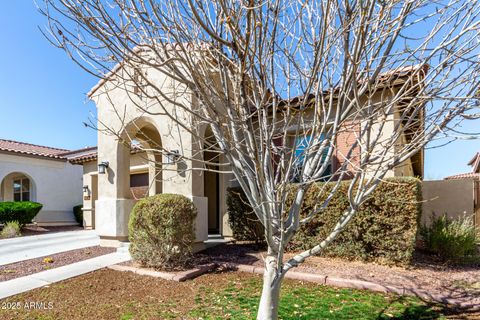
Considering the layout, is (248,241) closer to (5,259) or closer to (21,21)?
(5,259)

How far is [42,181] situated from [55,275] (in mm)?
16616

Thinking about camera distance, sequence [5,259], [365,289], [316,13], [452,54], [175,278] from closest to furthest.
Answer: [452,54], [316,13], [365,289], [175,278], [5,259]

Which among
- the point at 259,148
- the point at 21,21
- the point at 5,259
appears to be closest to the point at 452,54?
the point at 259,148

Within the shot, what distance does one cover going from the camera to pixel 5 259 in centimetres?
929

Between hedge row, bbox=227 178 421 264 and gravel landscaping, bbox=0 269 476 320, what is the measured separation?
1.74 metres

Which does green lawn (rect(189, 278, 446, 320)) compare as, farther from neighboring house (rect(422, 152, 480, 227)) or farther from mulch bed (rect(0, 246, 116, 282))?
neighboring house (rect(422, 152, 480, 227))

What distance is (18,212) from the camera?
1706 centimetres

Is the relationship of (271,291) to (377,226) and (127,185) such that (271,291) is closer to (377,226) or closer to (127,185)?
(377,226)

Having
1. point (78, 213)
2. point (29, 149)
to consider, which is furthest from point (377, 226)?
point (29, 149)

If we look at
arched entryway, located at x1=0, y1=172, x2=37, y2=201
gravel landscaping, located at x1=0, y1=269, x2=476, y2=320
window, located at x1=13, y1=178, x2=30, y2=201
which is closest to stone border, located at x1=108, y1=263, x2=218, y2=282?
gravel landscaping, located at x1=0, y1=269, x2=476, y2=320

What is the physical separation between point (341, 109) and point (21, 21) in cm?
522

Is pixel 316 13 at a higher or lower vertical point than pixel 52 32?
higher

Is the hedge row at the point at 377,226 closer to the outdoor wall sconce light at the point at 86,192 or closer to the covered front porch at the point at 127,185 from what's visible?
the covered front porch at the point at 127,185

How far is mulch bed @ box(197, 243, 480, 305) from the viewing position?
639 centimetres
